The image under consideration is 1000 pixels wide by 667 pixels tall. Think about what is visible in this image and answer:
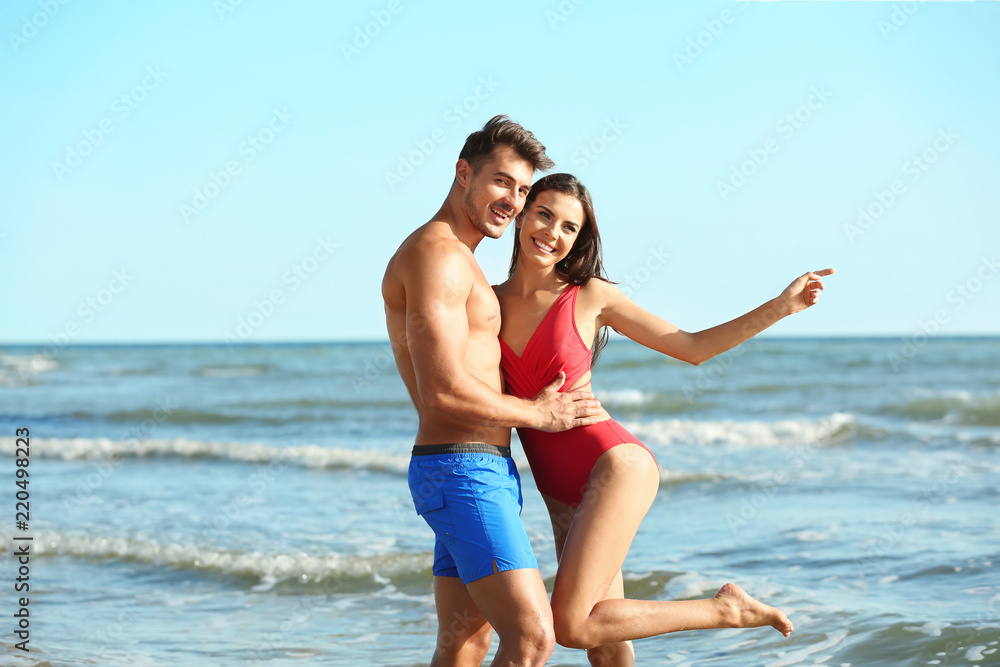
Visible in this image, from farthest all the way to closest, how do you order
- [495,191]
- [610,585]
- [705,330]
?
1. [705,330]
2. [610,585]
3. [495,191]

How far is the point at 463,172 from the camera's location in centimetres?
349

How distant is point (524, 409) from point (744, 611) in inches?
47.9

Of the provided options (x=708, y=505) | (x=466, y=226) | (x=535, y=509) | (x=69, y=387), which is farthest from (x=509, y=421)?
(x=69, y=387)

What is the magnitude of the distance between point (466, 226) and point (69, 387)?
24.3 metres

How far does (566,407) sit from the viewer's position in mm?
3453

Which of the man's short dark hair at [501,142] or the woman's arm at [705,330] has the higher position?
the man's short dark hair at [501,142]

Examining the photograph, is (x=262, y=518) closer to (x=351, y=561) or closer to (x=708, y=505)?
(x=351, y=561)

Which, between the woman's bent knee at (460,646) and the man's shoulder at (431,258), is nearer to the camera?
the man's shoulder at (431,258)

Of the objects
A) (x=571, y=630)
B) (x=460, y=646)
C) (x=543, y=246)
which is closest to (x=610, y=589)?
(x=571, y=630)

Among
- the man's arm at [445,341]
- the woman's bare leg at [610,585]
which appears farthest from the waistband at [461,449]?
the woman's bare leg at [610,585]

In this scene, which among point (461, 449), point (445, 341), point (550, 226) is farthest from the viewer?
point (550, 226)

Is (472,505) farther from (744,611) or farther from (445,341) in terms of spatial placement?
(744,611)

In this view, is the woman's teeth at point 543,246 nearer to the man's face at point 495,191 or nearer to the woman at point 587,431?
the woman at point 587,431

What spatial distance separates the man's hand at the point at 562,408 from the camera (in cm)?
340
